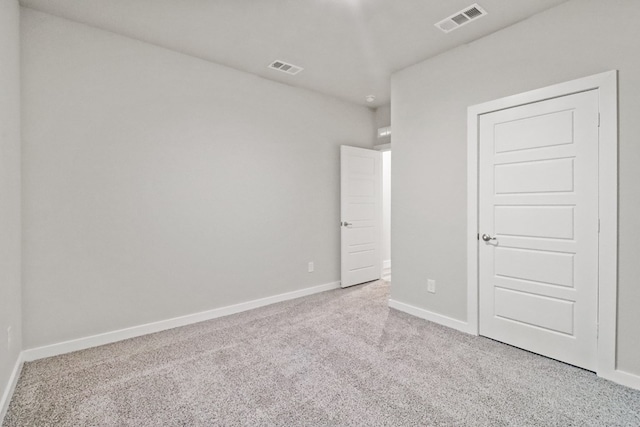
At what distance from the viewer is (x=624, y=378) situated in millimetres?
2076

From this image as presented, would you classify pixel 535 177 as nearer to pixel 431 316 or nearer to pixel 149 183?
pixel 431 316

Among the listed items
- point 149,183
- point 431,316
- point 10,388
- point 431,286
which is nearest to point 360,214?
point 431,286

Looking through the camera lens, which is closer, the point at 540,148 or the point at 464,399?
the point at 464,399

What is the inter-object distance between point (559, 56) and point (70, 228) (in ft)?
13.7

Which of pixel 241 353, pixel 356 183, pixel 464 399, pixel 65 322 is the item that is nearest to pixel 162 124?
pixel 65 322

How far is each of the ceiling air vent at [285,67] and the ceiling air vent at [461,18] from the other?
1.55 m

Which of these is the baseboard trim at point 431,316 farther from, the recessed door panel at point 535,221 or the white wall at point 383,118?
the white wall at point 383,118

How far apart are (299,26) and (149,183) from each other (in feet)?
6.58

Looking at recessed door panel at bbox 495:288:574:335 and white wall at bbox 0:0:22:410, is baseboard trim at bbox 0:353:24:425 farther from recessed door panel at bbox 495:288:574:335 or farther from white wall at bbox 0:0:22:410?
recessed door panel at bbox 495:288:574:335

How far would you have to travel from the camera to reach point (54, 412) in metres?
1.82

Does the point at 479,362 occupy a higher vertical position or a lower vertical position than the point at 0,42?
lower

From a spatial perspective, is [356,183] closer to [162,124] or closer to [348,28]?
[348,28]

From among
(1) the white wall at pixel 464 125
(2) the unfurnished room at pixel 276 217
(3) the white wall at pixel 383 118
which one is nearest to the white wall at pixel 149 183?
(2) the unfurnished room at pixel 276 217

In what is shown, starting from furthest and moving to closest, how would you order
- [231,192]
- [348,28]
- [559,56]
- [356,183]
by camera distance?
[356,183] < [231,192] < [348,28] < [559,56]
